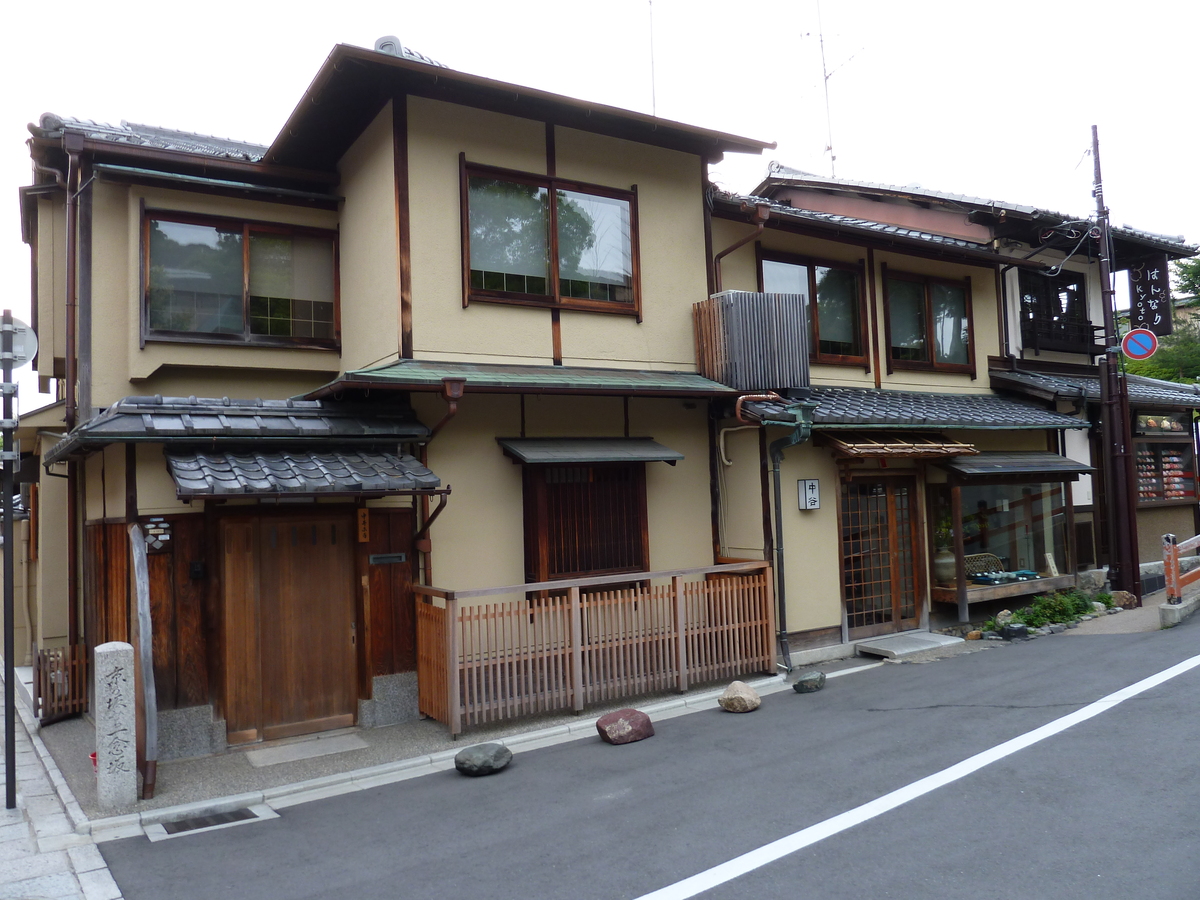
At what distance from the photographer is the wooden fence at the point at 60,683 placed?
9.99 m

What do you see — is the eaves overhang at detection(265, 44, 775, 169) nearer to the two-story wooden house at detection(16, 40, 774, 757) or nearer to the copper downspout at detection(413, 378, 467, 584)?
the two-story wooden house at detection(16, 40, 774, 757)

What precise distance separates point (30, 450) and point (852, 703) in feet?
46.1

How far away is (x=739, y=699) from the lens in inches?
366

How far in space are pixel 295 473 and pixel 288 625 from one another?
1.88m

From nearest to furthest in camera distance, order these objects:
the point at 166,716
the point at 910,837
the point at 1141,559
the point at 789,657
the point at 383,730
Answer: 1. the point at 910,837
2. the point at 166,716
3. the point at 383,730
4. the point at 789,657
5. the point at 1141,559

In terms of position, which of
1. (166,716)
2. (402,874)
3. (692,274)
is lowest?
(402,874)

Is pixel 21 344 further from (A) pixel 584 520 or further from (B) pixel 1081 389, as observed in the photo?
(B) pixel 1081 389

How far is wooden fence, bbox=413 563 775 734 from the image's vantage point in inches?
338

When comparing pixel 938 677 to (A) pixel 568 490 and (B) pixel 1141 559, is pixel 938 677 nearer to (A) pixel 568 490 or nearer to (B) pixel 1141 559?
(A) pixel 568 490

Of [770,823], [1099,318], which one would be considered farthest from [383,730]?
[1099,318]

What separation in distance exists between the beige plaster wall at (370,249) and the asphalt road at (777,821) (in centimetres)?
501

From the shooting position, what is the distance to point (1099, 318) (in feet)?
57.3

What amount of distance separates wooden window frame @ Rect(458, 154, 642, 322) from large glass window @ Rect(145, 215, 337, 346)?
8.21 feet

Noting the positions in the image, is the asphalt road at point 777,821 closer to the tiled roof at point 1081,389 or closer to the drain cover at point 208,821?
the drain cover at point 208,821
